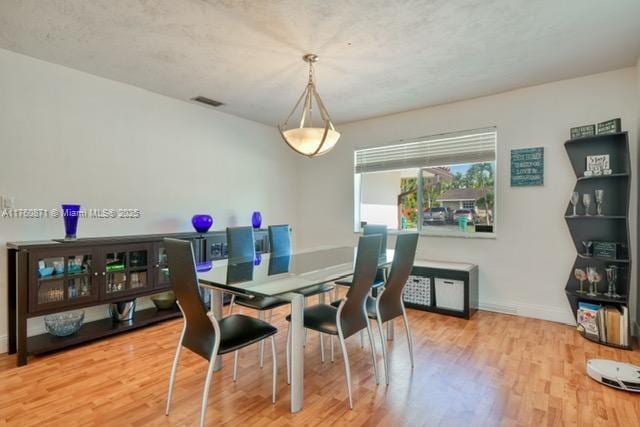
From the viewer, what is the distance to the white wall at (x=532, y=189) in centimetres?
324

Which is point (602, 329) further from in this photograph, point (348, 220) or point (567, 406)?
point (348, 220)

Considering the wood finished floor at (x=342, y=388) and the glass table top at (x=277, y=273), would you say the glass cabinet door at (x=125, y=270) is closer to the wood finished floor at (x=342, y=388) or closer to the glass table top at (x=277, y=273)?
the wood finished floor at (x=342, y=388)

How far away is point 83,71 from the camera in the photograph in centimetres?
315

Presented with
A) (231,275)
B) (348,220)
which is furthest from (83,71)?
(348,220)

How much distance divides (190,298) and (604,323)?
11.3 feet

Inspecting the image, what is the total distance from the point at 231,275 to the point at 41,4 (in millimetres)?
2169

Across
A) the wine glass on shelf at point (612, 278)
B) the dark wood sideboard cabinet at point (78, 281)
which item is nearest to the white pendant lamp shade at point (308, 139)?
the dark wood sideboard cabinet at point (78, 281)

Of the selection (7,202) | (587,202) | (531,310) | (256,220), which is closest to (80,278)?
(7,202)

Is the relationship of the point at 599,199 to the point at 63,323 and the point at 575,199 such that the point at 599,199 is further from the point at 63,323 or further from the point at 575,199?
the point at 63,323

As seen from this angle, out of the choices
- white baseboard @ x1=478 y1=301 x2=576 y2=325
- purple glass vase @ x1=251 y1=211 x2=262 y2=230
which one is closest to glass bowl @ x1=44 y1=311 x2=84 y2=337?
purple glass vase @ x1=251 y1=211 x2=262 y2=230

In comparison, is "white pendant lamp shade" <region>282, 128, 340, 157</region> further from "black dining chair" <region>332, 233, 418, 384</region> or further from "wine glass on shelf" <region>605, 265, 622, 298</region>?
"wine glass on shelf" <region>605, 265, 622, 298</region>

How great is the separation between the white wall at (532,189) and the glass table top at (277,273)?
59.9 inches

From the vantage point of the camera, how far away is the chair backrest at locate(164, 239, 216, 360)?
1700 millimetres

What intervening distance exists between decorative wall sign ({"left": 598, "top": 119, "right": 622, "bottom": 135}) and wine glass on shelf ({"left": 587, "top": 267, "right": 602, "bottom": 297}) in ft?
4.18
